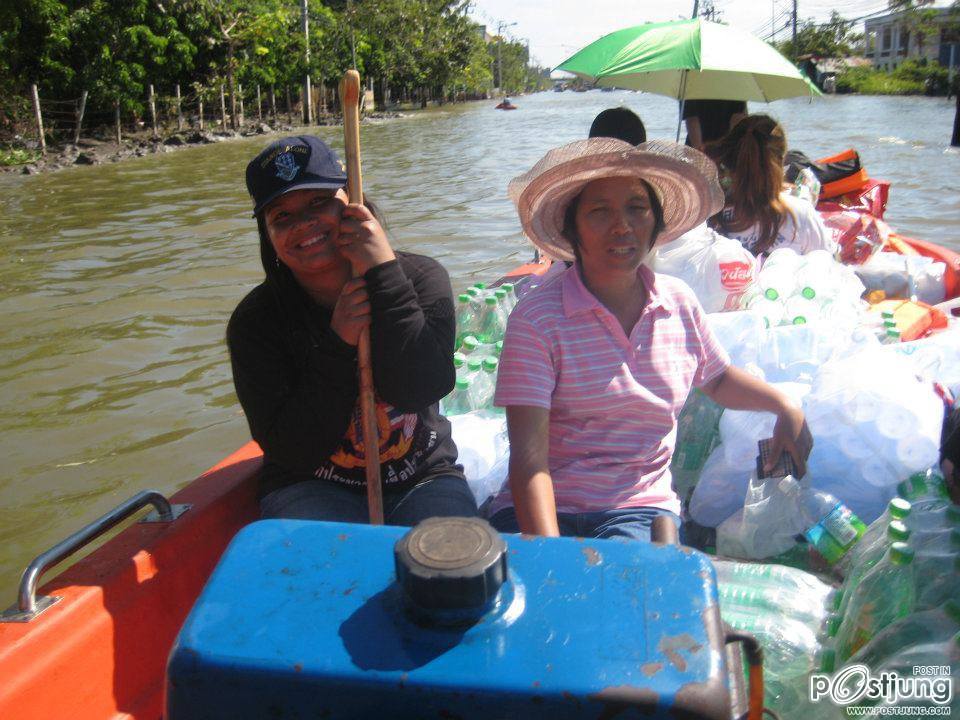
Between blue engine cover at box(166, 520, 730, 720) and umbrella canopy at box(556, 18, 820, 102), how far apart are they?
158 inches

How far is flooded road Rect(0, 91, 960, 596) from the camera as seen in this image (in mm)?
4434

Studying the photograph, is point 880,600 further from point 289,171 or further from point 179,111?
point 179,111

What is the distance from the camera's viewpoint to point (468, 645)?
905mm

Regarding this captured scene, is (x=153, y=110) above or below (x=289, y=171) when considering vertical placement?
above

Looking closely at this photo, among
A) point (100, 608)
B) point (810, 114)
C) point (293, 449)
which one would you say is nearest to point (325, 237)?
point (293, 449)

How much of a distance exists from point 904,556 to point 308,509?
1.38 metres

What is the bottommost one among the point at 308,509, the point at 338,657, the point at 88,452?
the point at 88,452

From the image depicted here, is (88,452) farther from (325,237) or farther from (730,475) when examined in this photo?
(730,475)

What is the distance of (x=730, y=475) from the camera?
2654 millimetres

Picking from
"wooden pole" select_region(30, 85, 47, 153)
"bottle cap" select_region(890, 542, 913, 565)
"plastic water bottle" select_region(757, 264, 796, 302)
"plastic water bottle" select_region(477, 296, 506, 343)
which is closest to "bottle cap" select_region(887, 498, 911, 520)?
"bottle cap" select_region(890, 542, 913, 565)

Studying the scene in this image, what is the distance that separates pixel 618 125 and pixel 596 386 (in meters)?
2.16

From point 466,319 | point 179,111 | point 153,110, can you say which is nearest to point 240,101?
point 179,111

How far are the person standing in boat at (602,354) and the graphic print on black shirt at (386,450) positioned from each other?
0.26m

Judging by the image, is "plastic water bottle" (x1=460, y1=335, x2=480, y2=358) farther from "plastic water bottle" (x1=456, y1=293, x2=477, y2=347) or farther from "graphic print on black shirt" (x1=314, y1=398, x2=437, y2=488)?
"graphic print on black shirt" (x1=314, y1=398, x2=437, y2=488)
